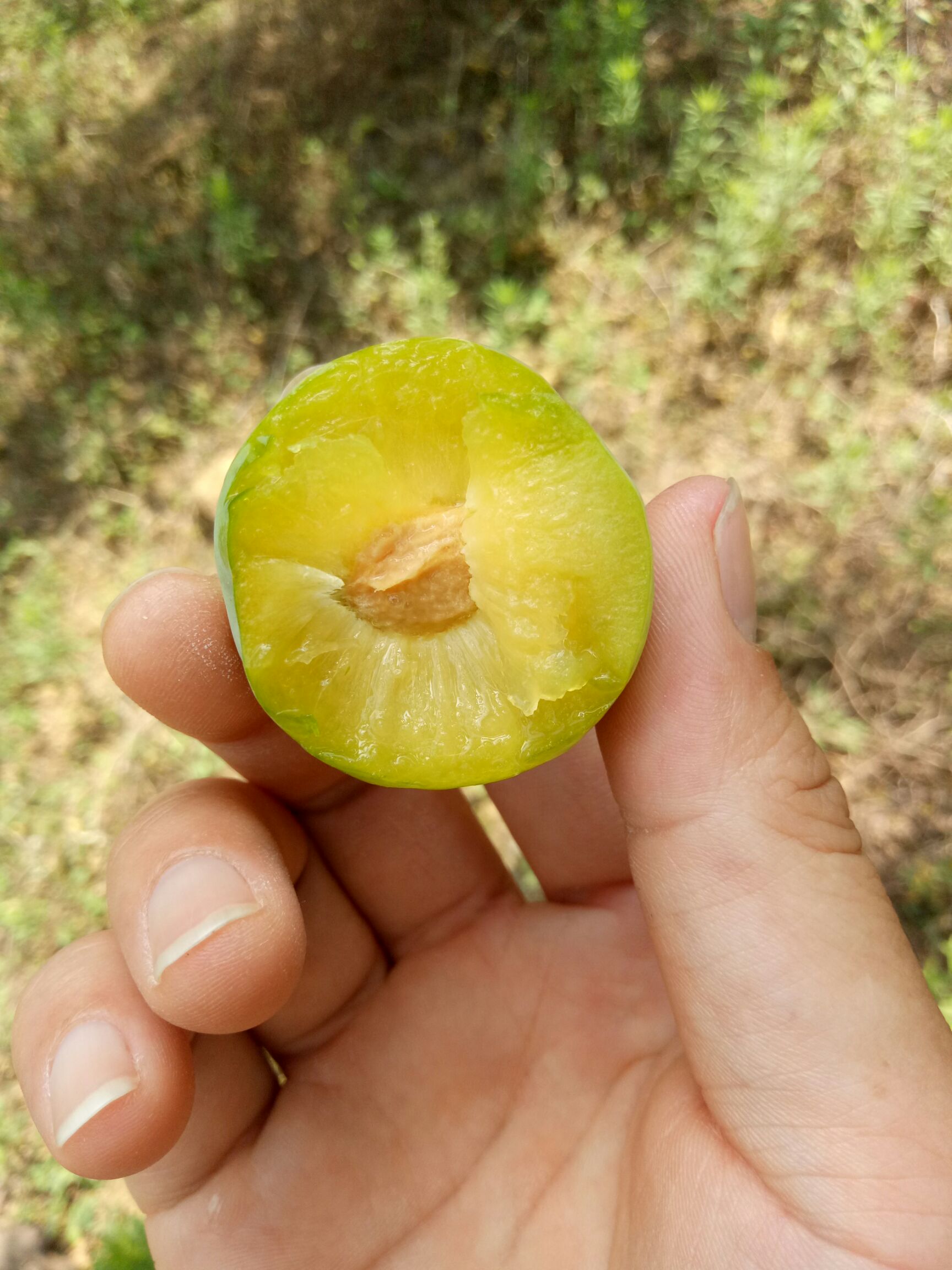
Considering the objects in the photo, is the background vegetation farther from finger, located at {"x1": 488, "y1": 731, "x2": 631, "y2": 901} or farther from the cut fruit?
the cut fruit

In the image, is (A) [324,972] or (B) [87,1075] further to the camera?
(A) [324,972]

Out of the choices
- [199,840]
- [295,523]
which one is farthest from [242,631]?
[199,840]

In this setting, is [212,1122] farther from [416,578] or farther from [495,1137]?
[416,578]

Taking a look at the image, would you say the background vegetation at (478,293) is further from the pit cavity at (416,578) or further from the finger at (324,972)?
the pit cavity at (416,578)

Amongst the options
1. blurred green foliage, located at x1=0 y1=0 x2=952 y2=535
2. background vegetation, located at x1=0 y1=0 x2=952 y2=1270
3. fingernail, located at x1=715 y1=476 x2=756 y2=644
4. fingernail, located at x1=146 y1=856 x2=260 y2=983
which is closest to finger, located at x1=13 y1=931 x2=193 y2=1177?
fingernail, located at x1=146 y1=856 x2=260 y2=983

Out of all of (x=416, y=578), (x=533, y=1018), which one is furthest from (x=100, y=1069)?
(x=416, y=578)
